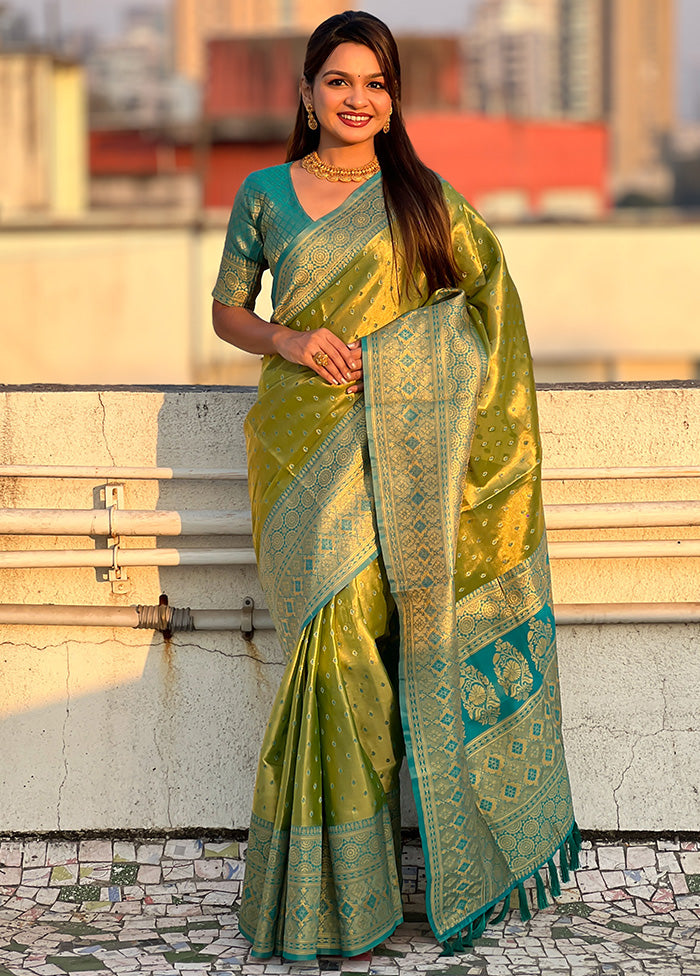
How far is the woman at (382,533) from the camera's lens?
245cm

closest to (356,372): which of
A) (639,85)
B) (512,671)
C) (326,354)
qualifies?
(326,354)

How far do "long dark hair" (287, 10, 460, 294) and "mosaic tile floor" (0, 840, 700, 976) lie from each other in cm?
122

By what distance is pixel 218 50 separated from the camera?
85.3 feet

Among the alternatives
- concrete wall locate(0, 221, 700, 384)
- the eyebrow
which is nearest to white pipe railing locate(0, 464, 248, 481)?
the eyebrow

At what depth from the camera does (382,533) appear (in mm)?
2480

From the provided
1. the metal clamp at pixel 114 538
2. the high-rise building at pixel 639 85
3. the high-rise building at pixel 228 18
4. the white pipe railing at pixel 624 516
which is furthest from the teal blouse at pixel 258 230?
the high-rise building at pixel 639 85

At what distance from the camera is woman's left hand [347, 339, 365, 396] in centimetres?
249

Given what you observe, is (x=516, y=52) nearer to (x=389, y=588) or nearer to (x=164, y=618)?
(x=164, y=618)

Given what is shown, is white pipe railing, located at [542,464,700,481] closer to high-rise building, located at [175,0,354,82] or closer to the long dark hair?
the long dark hair

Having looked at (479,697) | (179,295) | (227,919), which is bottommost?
(227,919)

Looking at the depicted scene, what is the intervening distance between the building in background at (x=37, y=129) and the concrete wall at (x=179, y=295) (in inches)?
65.1

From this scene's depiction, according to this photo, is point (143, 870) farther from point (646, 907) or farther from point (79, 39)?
point (79, 39)

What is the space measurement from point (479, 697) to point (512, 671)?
83 millimetres

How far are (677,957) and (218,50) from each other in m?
25.3
